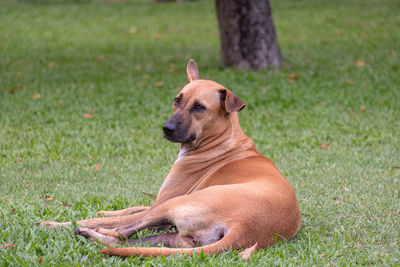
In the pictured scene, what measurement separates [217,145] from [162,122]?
4.14 m

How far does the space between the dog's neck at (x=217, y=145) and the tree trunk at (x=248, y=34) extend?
7458 millimetres

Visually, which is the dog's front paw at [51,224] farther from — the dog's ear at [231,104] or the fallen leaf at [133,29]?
the fallen leaf at [133,29]

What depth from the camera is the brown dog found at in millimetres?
4344

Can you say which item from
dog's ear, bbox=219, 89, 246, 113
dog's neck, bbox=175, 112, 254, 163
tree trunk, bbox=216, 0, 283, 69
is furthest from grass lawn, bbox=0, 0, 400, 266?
dog's ear, bbox=219, 89, 246, 113

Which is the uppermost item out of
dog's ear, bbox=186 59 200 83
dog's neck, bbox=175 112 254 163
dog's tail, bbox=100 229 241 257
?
dog's ear, bbox=186 59 200 83


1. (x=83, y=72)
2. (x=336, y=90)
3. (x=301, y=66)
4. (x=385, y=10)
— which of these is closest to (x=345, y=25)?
(x=385, y=10)

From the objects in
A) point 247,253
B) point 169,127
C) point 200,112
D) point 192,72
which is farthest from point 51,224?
point 192,72

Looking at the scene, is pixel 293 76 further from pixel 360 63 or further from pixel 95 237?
pixel 95 237

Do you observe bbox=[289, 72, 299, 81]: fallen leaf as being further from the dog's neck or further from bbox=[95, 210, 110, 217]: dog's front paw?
bbox=[95, 210, 110, 217]: dog's front paw

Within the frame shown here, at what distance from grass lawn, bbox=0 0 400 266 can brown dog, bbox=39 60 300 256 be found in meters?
0.16

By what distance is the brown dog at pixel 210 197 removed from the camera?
4.34 meters

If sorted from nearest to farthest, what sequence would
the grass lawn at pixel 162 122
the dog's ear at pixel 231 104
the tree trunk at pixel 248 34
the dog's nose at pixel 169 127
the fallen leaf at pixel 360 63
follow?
the grass lawn at pixel 162 122 → the dog's nose at pixel 169 127 → the dog's ear at pixel 231 104 → the tree trunk at pixel 248 34 → the fallen leaf at pixel 360 63

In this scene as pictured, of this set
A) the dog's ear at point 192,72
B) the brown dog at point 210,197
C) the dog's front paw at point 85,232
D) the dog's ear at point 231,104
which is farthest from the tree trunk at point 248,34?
the dog's front paw at point 85,232

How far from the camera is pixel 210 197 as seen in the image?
4.45m
